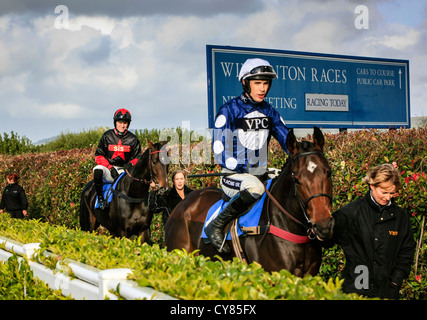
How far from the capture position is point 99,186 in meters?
9.04

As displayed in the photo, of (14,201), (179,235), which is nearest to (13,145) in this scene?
(14,201)

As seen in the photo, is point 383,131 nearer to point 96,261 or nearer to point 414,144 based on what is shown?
point 414,144

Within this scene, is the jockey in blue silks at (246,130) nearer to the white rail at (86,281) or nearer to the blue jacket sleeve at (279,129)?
the blue jacket sleeve at (279,129)

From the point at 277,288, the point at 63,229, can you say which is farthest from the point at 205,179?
the point at 277,288

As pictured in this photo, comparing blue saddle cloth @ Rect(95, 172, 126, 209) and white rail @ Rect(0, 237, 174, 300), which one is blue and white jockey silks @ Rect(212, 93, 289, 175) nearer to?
white rail @ Rect(0, 237, 174, 300)

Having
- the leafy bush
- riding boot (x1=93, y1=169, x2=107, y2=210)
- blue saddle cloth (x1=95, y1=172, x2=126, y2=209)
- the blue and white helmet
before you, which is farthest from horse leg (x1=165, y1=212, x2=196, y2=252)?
the leafy bush

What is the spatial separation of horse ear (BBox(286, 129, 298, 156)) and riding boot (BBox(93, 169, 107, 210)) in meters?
5.25

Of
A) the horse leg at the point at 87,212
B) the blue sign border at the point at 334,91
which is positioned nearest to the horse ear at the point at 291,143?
the blue sign border at the point at 334,91

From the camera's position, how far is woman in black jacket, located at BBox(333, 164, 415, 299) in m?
3.82

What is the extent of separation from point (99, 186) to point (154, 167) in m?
1.67

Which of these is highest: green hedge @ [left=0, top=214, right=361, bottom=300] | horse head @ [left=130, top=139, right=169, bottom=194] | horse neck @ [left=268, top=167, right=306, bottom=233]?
horse head @ [left=130, top=139, right=169, bottom=194]

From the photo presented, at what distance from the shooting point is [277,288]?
2852 mm

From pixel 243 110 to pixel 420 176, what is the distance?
187cm

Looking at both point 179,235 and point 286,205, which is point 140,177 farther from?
point 286,205
